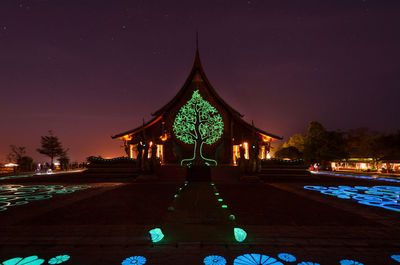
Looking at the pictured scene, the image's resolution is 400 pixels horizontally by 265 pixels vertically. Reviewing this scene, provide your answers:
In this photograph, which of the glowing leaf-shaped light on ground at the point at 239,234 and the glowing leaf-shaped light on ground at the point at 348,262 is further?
the glowing leaf-shaped light on ground at the point at 239,234

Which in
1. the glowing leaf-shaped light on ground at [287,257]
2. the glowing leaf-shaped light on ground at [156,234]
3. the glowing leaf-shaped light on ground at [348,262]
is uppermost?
the glowing leaf-shaped light on ground at [156,234]

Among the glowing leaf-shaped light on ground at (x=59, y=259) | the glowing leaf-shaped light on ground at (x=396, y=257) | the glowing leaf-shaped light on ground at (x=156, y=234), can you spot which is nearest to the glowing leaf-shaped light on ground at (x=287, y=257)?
the glowing leaf-shaped light on ground at (x=396, y=257)

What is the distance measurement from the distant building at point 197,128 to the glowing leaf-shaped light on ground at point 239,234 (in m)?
15.2

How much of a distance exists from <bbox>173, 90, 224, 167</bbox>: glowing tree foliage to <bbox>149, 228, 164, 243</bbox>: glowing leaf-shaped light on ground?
49.7 feet

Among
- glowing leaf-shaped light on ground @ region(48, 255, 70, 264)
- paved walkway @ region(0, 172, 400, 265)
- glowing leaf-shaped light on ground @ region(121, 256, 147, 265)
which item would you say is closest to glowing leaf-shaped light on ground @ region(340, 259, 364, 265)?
paved walkway @ region(0, 172, 400, 265)

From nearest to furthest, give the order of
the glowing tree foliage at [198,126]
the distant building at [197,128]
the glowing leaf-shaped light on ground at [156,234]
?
the glowing leaf-shaped light on ground at [156,234], the glowing tree foliage at [198,126], the distant building at [197,128]

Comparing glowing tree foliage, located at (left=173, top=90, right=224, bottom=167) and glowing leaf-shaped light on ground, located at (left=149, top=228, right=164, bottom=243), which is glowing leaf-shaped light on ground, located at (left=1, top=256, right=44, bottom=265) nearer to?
glowing leaf-shaped light on ground, located at (left=149, top=228, right=164, bottom=243)

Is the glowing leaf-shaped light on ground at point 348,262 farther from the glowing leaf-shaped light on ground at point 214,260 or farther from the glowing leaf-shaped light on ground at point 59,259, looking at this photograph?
the glowing leaf-shaped light on ground at point 59,259

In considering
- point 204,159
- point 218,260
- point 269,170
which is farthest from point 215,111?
point 218,260

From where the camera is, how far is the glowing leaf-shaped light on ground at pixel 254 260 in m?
3.00

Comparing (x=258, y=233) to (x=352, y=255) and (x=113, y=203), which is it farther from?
(x=113, y=203)

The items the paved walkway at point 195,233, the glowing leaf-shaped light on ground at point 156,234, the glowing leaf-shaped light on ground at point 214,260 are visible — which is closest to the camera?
the glowing leaf-shaped light on ground at point 214,260

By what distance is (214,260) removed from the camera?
3.08 meters

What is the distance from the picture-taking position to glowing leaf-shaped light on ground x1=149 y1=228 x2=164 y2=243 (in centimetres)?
376
